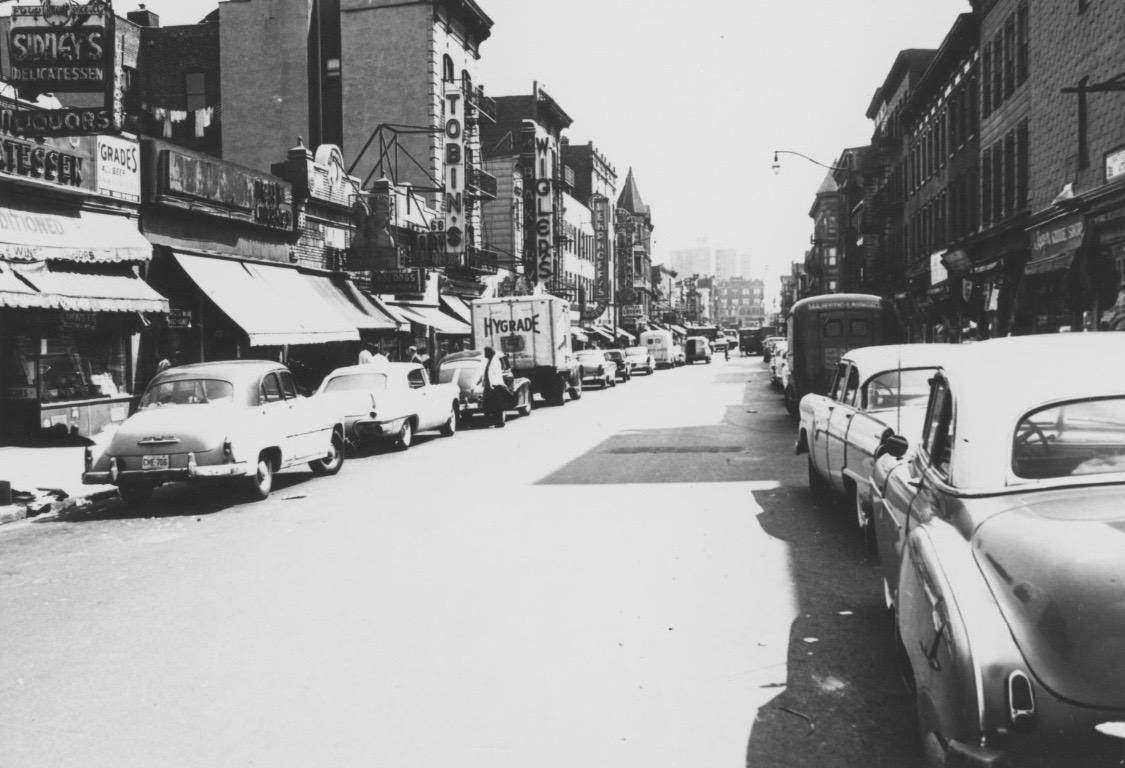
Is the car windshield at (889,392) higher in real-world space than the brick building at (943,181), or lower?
lower

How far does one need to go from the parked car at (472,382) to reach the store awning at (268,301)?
3582 millimetres

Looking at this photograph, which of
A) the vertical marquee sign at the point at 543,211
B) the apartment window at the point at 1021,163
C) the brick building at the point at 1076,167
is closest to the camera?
the brick building at the point at 1076,167

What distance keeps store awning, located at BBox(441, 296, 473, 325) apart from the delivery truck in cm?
904

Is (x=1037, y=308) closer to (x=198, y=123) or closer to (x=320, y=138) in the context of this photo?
(x=320, y=138)

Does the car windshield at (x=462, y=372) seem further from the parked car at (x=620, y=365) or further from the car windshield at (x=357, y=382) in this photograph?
the parked car at (x=620, y=365)

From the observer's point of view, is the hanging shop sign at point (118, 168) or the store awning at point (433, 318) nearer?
the hanging shop sign at point (118, 168)

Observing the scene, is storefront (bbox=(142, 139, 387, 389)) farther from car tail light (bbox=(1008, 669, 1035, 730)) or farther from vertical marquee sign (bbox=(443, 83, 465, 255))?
car tail light (bbox=(1008, 669, 1035, 730))

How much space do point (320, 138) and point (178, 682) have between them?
36.1m

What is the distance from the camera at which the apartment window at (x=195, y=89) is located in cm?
3925

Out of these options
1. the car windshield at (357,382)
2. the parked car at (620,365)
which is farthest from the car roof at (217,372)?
the parked car at (620,365)

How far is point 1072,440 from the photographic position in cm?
451

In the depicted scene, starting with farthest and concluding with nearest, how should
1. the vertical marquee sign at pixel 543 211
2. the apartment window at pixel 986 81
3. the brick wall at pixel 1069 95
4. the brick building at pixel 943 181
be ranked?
the vertical marquee sign at pixel 543 211 → the brick building at pixel 943 181 → the apartment window at pixel 986 81 → the brick wall at pixel 1069 95

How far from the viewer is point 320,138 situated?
39.0 meters

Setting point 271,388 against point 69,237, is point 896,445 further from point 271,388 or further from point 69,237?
point 69,237
